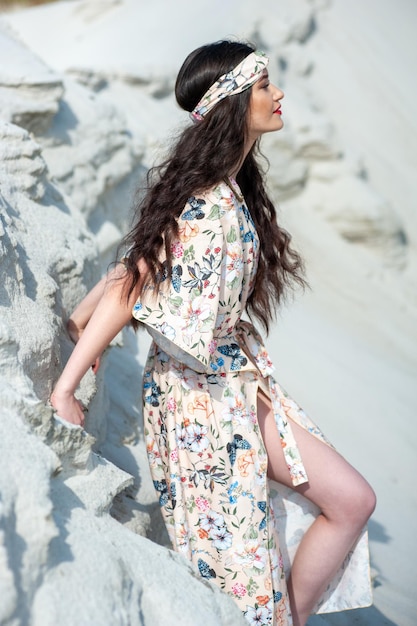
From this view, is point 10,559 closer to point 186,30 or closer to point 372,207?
point 372,207

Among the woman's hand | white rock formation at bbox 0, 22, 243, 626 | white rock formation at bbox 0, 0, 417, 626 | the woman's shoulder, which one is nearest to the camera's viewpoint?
white rock formation at bbox 0, 22, 243, 626

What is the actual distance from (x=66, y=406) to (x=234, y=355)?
47cm

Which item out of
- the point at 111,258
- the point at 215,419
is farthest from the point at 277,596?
the point at 111,258

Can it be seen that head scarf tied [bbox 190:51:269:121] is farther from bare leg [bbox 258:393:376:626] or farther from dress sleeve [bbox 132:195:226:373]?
bare leg [bbox 258:393:376:626]

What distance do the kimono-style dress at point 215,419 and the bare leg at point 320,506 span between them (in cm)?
4

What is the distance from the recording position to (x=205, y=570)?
2.10 m

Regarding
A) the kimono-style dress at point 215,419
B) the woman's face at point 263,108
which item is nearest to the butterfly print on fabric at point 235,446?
the kimono-style dress at point 215,419

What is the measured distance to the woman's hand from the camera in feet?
6.43

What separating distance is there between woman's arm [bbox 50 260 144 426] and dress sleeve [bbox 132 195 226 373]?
0.04 m

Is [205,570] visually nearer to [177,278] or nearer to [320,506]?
[320,506]

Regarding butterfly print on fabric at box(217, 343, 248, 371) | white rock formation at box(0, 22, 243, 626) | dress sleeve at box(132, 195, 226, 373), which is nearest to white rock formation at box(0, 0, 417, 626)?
white rock formation at box(0, 22, 243, 626)

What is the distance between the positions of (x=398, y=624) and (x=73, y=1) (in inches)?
365

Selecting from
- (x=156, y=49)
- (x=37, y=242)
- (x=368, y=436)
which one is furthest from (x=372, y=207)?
(x=37, y=242)

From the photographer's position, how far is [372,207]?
791cm
